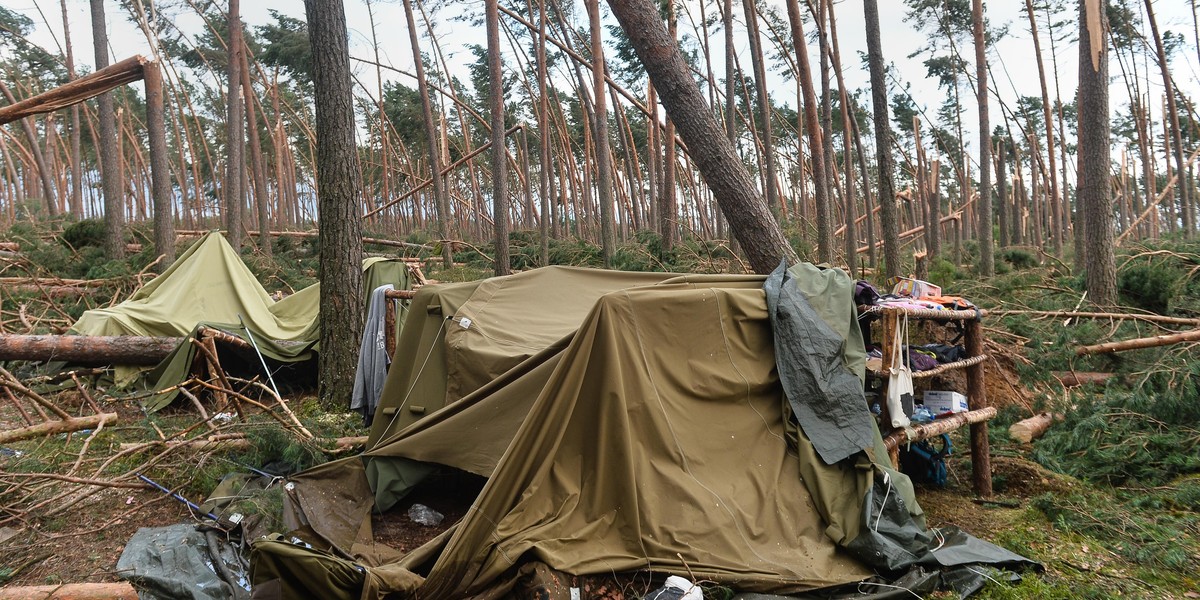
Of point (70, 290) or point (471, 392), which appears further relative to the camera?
point (70, 290)

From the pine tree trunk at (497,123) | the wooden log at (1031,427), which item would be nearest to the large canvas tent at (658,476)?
the wooden log at (1031,427)

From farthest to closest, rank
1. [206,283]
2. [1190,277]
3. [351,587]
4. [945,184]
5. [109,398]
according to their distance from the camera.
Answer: [945,184] < [206,283] < [1190,277] < [109,398] < [351,587]

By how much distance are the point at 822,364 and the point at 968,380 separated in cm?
184

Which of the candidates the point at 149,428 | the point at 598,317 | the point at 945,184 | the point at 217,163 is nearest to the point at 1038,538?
the point at 598,317

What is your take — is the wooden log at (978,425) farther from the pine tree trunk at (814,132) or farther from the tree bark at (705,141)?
the pine tree trunk at (814,132)

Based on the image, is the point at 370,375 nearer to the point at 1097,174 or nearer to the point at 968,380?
the point at 968,380

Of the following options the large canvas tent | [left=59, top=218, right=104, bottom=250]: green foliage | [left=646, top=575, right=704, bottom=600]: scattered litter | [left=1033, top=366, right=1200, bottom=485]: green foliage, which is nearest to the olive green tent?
the large canvas tent

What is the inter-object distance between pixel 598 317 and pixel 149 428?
12.8 ft

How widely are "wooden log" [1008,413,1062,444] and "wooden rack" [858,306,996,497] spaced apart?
98 cm

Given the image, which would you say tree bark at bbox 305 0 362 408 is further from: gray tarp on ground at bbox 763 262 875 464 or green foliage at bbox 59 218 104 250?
green foliage at bbox 59 218 104 250

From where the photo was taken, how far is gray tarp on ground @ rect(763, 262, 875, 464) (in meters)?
4.06

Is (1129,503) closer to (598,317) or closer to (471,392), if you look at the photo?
(598,317)

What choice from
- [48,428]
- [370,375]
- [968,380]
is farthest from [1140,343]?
[48,428]

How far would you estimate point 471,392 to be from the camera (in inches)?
184
